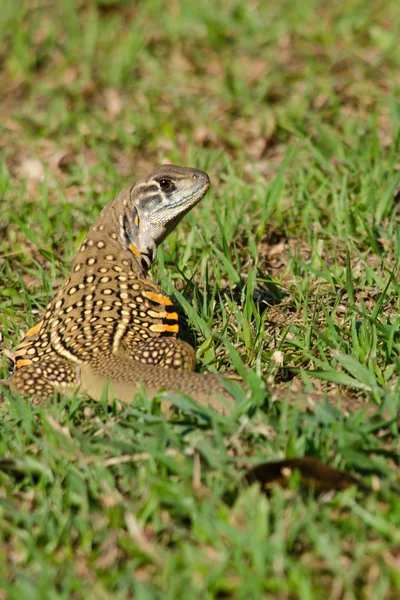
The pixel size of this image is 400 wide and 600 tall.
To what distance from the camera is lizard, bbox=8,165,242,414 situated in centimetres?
454

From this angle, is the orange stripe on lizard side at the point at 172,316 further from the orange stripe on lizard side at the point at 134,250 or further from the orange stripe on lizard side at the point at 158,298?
the orange stripe on lizard side at the point at 134,250

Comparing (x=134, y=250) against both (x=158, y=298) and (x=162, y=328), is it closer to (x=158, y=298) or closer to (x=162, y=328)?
(x=158, y=298)

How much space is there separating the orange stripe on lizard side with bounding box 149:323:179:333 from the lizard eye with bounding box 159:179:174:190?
0.94 metres

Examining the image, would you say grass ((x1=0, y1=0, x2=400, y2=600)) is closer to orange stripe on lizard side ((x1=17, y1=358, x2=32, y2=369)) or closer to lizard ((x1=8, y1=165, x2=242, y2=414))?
lizard ((x1=8, y1=165, x2=242, y2=414))

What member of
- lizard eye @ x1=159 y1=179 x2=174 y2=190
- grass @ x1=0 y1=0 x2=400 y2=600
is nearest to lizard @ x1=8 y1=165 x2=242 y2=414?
lizard eye @ x1=159 y1=179 x2=174 y2=190

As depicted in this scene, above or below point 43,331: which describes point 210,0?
above

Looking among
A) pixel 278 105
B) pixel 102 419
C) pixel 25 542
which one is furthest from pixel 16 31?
pixel 25 542

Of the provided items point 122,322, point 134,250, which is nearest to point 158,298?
point 122,322

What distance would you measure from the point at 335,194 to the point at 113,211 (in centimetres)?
198

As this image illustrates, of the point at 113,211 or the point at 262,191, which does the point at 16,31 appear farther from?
the point at 113,211

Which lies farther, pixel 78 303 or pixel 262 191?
pixel 262 191

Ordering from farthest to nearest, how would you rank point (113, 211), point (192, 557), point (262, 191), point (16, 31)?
point (16, 31)
point (262, 191)
point (113, 211)
point (192, 557)

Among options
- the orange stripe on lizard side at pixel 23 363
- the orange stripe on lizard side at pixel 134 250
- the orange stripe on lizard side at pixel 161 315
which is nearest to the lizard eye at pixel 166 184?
the orange stripe on lizard side at pixel 134 250

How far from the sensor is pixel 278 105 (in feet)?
29.0
